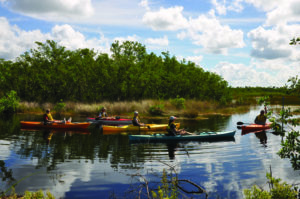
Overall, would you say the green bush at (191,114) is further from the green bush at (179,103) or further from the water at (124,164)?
the water at (124,164)

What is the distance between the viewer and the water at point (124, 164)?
28.6ft

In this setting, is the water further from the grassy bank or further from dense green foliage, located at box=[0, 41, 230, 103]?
dense green foliage, located at box=[0, 41, 230, 103]

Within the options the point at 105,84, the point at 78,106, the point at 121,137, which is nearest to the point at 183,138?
the point at 121,137

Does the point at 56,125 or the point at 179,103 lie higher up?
the point at 179,103

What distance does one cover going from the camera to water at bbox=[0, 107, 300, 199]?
8703 mm

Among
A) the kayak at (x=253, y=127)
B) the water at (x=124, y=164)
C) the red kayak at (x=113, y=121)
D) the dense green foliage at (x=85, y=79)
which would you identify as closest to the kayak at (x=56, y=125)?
the red kayak at (x=113, y=121)

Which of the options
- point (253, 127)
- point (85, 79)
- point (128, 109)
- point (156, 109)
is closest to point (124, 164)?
point (253, 127)

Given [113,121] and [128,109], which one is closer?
[113,121]

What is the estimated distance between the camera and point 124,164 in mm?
11438

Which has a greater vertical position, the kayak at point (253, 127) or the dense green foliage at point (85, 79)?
the dense green foliage at point (85, 79)

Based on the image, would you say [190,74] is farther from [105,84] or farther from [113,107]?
[113,107]

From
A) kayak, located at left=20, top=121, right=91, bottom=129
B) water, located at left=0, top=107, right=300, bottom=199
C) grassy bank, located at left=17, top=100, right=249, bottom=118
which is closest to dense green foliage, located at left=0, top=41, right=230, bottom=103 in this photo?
grassy bank, located at left=17, top=100, right=249, bottom=118

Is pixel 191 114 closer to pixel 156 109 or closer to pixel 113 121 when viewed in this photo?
pixel 156 109

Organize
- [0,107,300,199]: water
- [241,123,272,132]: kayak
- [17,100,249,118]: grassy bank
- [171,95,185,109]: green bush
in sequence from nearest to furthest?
1. [0,107,300,199]: water
2. [241,123,272,132]: kayak
3. [17,100,249,118]: grassy bank
4. [171,95,185,109]: green bush
